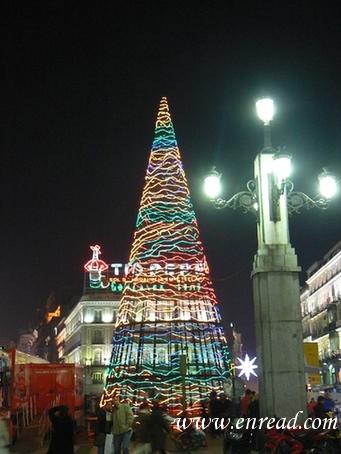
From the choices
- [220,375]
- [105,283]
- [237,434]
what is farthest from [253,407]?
[105,283]

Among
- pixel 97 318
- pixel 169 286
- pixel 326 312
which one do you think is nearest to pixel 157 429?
pixel 169 286

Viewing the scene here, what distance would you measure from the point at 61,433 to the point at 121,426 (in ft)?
16.4

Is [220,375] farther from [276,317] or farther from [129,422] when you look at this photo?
[276,317]

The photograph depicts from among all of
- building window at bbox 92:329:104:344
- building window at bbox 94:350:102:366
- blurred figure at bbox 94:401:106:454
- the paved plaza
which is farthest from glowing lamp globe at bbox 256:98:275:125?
building window at bbox 92:329:104:344

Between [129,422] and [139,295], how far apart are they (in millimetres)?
17603

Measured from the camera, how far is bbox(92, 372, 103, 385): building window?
8481cm

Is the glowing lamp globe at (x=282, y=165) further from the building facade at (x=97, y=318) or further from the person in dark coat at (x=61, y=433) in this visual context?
the building facade at (x=97, y=318)

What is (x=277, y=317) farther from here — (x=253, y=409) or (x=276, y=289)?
(x=253, y=409)

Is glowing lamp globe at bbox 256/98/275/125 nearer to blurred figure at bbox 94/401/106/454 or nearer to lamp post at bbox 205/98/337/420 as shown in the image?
lamp post at bbox 205/98/337/420

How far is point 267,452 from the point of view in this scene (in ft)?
44.6

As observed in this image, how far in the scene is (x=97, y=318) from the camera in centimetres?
9206

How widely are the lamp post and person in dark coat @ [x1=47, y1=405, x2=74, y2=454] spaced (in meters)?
4.18

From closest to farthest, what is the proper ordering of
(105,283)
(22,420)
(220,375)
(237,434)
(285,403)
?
(285,403) < (237,434) < (22,420) < (220,375) < (105,283)

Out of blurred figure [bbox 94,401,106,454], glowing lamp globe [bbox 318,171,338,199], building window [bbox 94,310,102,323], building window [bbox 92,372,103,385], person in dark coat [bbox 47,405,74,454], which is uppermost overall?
building window [bbox 94,310,102,323]
